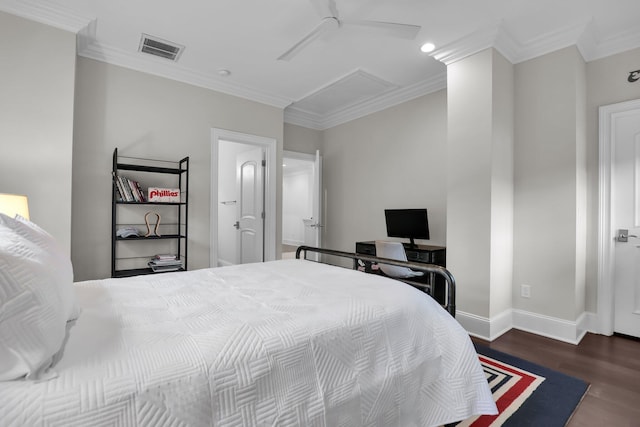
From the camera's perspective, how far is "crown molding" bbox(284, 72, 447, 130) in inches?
149

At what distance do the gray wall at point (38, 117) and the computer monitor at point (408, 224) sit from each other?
128 inches

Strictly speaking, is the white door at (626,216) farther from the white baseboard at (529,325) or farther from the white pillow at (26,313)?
the white pillow at (26,313)

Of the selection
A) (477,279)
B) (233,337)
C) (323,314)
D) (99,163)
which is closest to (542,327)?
(477,279)

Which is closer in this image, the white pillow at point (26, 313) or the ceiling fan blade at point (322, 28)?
the white pillow at point (26, 313)

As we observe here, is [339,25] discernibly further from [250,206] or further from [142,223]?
[250,206]

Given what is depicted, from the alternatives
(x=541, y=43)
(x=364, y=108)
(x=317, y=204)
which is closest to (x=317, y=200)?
(x=317, y=204)

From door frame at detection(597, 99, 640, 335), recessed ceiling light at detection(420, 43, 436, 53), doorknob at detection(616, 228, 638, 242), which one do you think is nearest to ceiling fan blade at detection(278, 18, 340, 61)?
recessed ceiling light at detection(420, 43, 436, 53)

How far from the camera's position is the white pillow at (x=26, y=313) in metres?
0.68

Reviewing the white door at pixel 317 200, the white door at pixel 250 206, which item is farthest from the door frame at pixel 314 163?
the white door at pixel 250 206

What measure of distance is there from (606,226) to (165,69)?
4.62 metres

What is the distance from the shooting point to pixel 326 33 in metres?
2.35

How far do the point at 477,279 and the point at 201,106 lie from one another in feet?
11.5

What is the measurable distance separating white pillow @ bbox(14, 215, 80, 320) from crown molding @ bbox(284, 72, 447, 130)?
3.79 meters

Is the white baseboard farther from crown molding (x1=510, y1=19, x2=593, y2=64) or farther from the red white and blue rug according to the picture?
crown molding (x1=510, y1=19, x2=593, y2=64)
